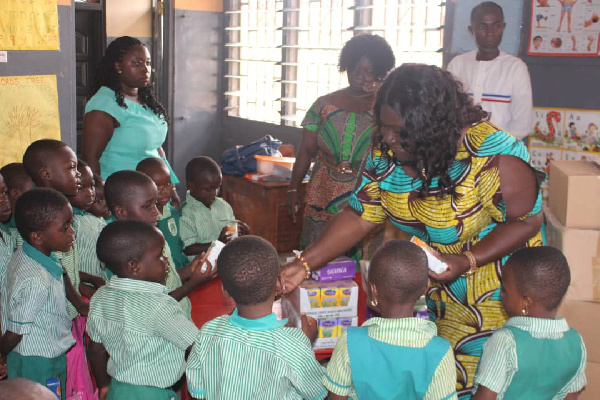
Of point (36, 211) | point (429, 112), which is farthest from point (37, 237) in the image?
point (429, 112)

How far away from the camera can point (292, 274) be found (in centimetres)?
254

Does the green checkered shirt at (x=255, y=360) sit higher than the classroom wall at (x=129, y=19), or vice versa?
the classroom wall at (x=129, y=19)

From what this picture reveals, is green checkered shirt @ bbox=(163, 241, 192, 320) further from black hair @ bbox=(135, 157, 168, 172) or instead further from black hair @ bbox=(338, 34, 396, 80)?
black hair @ bbox=(338, 34, 396, 80)

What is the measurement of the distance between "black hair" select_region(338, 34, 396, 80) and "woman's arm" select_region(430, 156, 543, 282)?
1744 millimetres

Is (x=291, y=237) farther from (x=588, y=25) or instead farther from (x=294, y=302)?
(x=294, y=302)

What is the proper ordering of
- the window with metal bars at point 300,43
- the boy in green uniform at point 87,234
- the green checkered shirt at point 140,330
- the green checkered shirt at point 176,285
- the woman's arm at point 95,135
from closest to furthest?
the green checkered shirt at point 140,330 < the green checkered shirt at point 176,285 < the boy in green uniform at point 87,234 < the woman's arm at point 95,135 < the window with metal bars at point 300,43

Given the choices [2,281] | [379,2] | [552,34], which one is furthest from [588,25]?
[2,281]

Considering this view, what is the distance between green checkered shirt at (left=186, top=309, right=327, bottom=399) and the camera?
1.98 meters

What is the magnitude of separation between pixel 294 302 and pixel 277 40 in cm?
570

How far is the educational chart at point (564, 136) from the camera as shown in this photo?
14.9ft

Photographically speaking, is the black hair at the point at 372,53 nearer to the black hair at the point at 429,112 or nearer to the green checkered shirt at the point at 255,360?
the black hair at the point at 429,112

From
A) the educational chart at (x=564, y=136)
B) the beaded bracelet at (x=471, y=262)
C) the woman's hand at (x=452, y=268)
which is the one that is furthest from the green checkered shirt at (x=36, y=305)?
the educational chart at (x=564, y=136)

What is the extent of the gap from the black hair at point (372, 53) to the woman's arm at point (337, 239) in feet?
4.93

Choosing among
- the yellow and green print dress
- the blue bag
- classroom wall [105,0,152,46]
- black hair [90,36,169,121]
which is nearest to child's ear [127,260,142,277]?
the yellow and green print dress
